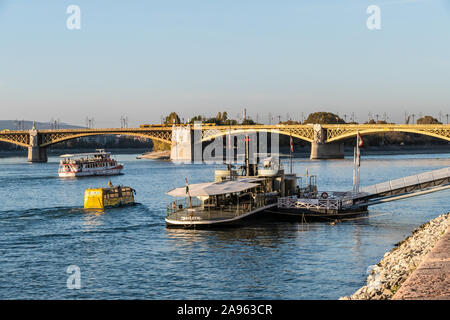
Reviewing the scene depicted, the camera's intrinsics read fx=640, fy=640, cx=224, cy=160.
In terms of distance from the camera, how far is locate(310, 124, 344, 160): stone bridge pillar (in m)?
170

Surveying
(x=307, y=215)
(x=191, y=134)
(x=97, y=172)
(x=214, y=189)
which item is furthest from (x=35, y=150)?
(x=214, y=189)

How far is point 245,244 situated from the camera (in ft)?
135

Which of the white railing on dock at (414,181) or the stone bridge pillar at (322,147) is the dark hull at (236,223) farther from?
the stone bridge pillar at (322,147)

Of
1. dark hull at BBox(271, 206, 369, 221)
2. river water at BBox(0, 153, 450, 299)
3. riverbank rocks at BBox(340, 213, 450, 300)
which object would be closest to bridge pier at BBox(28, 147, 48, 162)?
river water at BBox(0, 153, 450, 299)

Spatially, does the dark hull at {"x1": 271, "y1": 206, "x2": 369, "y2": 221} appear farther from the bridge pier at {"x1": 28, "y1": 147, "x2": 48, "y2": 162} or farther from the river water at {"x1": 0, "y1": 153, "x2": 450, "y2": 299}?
the bridge pier at {"x1": 28, "y1": 147, "x2": 48, "y2": 162}

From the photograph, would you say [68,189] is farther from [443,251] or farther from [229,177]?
[443,251]

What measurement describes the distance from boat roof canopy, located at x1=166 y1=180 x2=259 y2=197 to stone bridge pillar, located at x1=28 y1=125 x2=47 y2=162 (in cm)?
14550

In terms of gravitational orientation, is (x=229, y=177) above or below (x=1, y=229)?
above

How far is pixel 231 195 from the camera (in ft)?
174

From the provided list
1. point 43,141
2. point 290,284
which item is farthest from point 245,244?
point 43,141

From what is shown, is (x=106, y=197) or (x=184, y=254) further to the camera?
(x=106, y=197)

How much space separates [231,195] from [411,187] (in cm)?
1473

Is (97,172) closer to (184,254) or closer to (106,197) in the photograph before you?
(106,197)
